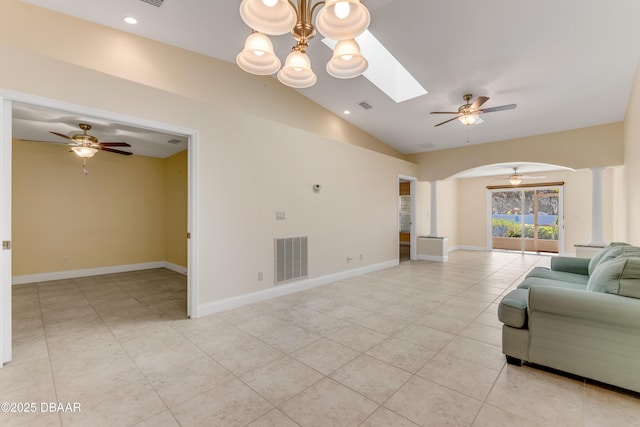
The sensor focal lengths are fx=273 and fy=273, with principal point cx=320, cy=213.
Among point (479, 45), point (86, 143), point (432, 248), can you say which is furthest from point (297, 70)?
point (432, 248)

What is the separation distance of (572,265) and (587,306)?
2190mm

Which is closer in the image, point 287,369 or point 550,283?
point 287,369

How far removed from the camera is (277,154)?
14.5 ft

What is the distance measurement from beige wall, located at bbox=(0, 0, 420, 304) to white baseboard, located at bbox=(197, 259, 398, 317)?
94mm

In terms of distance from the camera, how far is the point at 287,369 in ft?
7.59

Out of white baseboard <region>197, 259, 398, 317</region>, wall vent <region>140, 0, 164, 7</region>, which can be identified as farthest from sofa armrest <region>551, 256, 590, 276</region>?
wall vent <region>140, 0, 164, 7</region>

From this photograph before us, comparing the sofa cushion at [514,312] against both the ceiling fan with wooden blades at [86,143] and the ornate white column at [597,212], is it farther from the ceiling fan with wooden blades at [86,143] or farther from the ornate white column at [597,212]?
the ceiling fan with wooden blades at [86,143]

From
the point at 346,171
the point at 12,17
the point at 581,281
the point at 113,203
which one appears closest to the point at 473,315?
the point at 581,281

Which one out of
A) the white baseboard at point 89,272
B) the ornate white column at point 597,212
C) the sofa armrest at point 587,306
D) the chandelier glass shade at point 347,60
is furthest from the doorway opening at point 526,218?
the white baseboard at point 89,272

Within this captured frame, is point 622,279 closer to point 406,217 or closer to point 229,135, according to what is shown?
point 229,135

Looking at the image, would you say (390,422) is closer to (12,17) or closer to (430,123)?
(12,17)

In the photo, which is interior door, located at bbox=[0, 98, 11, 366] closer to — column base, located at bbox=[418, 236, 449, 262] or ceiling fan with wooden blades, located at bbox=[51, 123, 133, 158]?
ceiling fan with wooden blades, located at bbox=[51, 123, 133, 158]

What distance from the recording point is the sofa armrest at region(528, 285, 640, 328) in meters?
1.92

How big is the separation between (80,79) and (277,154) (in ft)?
7.99
